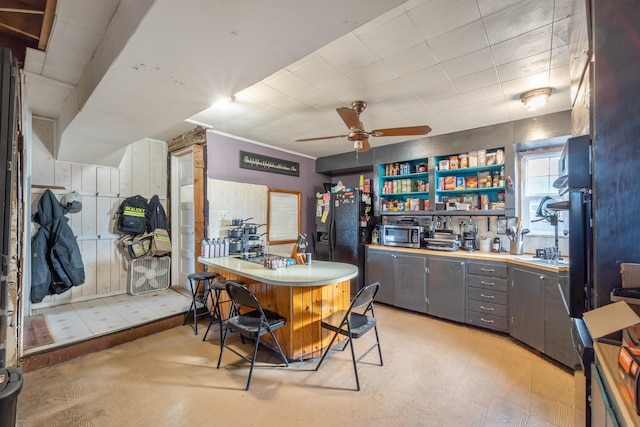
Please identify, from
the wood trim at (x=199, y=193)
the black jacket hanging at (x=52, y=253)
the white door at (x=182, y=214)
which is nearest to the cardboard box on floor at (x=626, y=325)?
the wood trim at (x=199, y=193)

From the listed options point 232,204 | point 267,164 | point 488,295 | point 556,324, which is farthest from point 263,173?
point 556,324

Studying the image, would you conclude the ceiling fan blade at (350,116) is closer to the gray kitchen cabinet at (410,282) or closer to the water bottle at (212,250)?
the gray kitchen cabinet at (410,282)

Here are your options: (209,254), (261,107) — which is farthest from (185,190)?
(261,107)

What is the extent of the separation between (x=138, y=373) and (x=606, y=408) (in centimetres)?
295

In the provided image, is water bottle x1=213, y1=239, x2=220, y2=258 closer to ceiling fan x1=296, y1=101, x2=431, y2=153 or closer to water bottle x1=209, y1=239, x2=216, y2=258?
water bottle x1=209, y1=239, x2=216, y2=258

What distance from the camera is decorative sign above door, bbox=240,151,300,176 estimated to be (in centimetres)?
424

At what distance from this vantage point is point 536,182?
3516 millimetres

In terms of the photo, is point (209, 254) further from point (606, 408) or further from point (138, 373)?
point (606, 408)

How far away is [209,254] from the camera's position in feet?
11.3

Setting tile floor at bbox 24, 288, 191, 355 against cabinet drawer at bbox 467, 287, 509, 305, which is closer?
tile floor at bbox 24, 288, 191, 355

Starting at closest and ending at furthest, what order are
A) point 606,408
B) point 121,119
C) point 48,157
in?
point 606,408
point 121,119
point 48,157

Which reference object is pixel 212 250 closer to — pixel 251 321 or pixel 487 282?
pixel 251 321

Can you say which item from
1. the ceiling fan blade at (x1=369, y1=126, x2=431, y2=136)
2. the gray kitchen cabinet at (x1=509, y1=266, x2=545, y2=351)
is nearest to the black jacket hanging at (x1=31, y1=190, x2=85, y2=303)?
the ceiling fan blade at (x1=369, y1=126, x2=431, y2=136)

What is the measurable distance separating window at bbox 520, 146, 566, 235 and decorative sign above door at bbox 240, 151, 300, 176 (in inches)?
134
